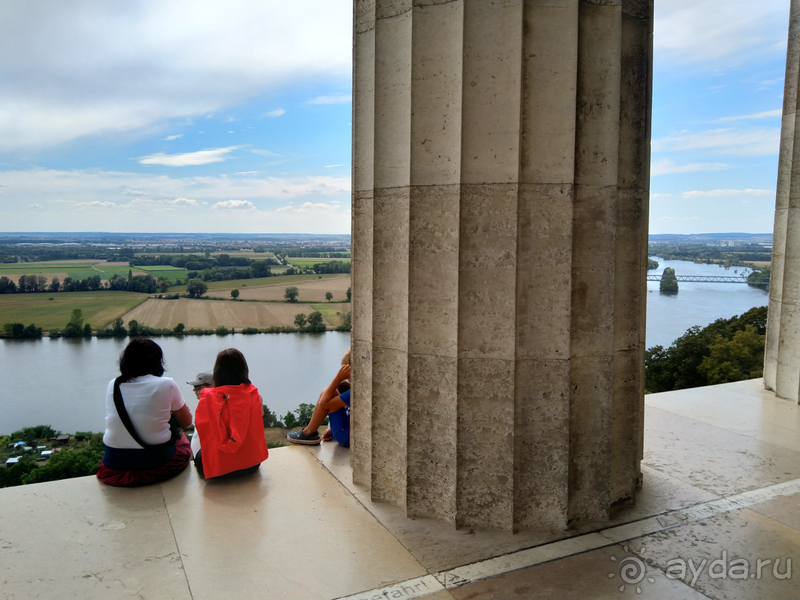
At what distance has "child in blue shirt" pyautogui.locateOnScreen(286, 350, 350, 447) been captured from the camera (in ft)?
20.3

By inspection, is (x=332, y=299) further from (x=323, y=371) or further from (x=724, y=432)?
(x=724, y=432)

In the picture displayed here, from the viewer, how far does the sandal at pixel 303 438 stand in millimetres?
6242

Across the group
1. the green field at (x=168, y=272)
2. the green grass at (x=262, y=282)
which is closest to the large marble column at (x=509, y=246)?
the green grass at (x=262, y=282)

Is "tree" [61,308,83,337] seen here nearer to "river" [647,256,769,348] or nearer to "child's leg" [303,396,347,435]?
"child's leg" [303,396,347,435]

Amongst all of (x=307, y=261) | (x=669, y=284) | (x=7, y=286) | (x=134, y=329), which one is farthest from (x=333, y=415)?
(x=669, y=284)

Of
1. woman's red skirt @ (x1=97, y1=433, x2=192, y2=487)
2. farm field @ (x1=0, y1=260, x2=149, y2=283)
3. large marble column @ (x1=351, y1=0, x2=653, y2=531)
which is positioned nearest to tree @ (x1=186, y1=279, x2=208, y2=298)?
farm field @ (x1=0, y1=260, x2=149, y2=283)

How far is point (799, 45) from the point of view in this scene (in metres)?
8.13

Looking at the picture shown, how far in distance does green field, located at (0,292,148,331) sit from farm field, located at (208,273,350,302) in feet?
11.3

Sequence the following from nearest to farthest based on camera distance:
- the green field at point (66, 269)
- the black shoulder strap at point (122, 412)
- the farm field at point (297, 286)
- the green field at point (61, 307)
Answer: the black shoulder strap at point (122, 412) < the green field at point (61, 307) < the green field at point (66, 269) < the farm field at point (297, 286)

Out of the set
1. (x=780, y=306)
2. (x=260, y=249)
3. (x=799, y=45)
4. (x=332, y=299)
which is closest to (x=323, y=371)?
(x=332, y=299)

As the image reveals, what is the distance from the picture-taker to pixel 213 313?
68.3 feet

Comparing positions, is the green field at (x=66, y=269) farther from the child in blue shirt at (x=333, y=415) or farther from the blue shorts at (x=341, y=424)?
the blue shorts at (x=341, y=424)

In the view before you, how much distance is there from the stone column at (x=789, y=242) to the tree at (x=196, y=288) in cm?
1747

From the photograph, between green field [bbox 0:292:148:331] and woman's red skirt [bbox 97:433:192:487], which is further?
green field [bbox 0:292:148:331]
